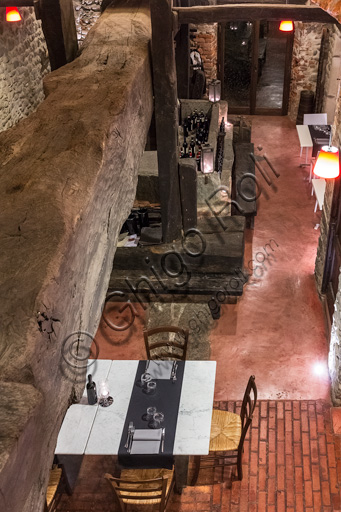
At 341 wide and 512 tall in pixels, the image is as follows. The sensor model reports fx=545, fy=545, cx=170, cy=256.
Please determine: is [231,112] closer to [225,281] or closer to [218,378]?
[225,281]

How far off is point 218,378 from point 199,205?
2.70m

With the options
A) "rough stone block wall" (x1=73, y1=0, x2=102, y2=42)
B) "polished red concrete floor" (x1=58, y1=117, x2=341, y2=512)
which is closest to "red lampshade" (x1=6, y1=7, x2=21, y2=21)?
"rough stone block wall" (x1=73, y1=0, x2=102, y2=42)

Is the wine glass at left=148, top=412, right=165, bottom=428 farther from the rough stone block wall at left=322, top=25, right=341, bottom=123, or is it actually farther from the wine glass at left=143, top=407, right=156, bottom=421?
the rough stone block wall at left=322, top=25, right=341, bottom=123

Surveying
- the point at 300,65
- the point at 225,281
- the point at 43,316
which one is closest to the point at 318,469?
the point at 225,281

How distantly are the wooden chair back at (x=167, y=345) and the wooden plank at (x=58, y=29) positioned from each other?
9.20 ft

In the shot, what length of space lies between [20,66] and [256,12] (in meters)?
4.95

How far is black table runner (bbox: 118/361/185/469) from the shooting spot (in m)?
4.05

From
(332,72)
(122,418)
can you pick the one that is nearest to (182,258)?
(122,418)

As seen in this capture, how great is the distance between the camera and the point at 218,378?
18.2ft

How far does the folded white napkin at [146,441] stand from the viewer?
4.00 meters

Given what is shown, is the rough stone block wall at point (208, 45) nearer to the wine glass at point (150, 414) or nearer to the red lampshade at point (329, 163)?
the red lampshade at point (329, 163)

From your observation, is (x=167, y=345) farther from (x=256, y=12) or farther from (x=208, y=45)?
(x=208, y=45)

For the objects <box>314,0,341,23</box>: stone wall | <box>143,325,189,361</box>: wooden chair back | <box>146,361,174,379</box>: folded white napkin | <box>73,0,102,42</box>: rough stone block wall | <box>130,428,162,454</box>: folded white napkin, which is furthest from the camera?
<box>73,0,102,42</box>: rough stone block wall

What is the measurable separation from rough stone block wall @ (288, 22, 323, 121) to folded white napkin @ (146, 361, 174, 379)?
818 centimetres
